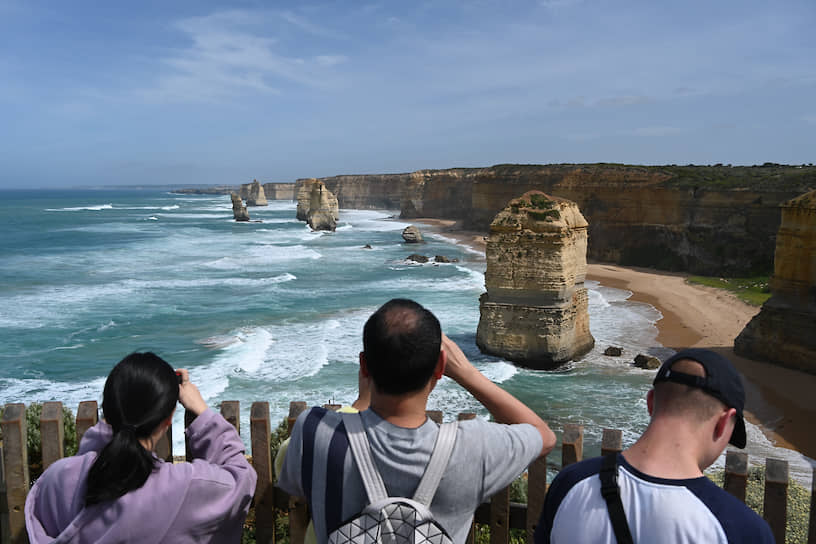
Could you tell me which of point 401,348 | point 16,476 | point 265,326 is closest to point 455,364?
point 401,348

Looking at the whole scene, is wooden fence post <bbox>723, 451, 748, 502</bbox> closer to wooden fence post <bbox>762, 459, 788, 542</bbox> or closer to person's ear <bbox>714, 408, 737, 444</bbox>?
wooden fence post <bbox>762, 459, 788, 542</bbox>

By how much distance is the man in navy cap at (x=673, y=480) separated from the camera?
1733 mm

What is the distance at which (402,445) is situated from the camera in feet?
6.36

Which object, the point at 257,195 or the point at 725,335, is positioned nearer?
the point at 725,335

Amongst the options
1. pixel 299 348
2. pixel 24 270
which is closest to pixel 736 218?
pixel 299 348

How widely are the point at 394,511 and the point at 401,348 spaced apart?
0.53m

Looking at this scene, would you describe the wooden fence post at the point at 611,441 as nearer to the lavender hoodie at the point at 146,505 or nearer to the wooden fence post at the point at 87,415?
the lavender hoodie at the point at 146,505

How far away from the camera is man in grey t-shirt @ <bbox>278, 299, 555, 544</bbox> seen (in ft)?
6.41

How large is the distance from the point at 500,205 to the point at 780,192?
2749 centimetres

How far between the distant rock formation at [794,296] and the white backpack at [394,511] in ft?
58.8

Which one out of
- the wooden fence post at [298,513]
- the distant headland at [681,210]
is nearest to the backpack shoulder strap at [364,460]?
the wooden fence post at [298,513]

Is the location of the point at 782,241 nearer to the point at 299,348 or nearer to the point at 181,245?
the point at 299,348

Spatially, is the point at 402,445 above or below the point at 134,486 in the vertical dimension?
above

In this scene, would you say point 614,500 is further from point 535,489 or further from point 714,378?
point 535,489
